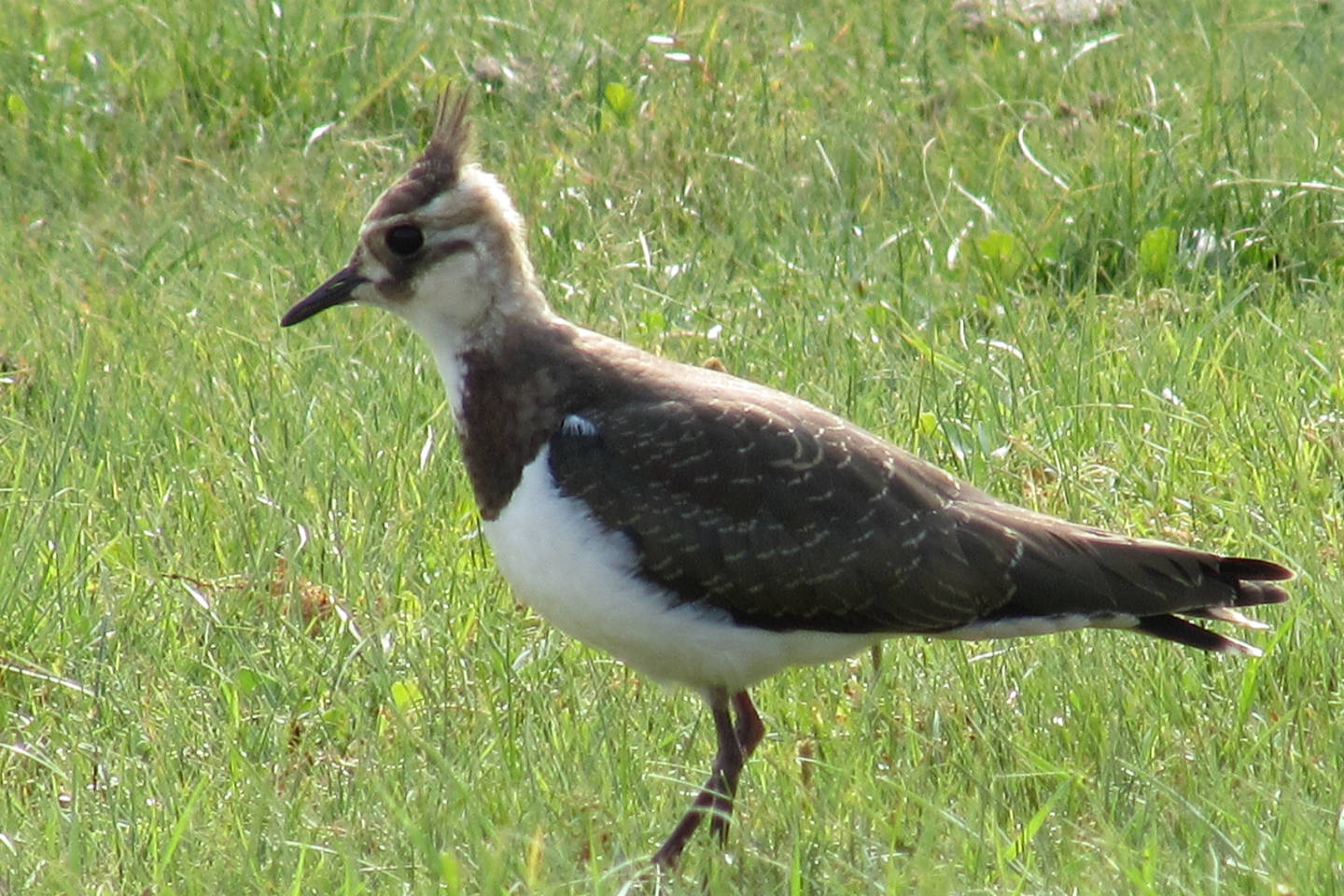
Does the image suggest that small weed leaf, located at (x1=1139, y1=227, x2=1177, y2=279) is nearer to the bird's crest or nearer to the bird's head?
the bird's head

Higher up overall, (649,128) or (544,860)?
(544,860)

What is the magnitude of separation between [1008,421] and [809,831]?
2.30 metres

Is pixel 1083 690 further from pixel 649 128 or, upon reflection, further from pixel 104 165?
pixel 104 165

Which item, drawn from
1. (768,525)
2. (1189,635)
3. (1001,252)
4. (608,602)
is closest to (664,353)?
(1001,252)

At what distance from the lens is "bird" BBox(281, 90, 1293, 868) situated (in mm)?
4781

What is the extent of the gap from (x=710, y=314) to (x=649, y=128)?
161 centimetres

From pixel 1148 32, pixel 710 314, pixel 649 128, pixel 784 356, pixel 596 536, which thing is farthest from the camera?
pixel 1148 32

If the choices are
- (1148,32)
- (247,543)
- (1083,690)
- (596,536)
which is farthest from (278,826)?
(1148,32)

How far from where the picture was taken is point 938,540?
195 inches

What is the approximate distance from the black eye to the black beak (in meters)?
0.14

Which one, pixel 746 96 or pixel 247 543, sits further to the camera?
pixel 746 96

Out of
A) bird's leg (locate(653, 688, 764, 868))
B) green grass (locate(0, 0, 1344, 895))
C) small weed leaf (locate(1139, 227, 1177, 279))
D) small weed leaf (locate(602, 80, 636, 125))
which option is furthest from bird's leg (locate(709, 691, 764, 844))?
small weed leaf (locate(602, 80, 636, 125))

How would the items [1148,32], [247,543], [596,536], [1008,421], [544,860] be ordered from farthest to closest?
[1148,32], [1008,421], [247,543], [596,536], [544,860]

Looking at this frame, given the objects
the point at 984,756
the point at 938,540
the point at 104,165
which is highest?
the point at 938,540
